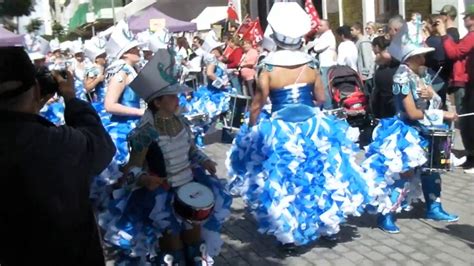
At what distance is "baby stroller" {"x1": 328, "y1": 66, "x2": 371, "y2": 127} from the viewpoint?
10336mm

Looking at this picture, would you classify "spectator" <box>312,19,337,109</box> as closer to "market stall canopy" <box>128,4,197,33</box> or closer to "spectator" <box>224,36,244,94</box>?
"spectator" <box>224,36,244,94</box>

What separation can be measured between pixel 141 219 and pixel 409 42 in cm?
302

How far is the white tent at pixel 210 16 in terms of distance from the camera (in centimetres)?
2105

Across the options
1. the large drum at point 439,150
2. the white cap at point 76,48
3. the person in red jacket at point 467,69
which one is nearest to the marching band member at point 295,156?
the large drum at point 439,150

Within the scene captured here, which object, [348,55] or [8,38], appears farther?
[348,55]

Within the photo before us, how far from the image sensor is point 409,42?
247 inches

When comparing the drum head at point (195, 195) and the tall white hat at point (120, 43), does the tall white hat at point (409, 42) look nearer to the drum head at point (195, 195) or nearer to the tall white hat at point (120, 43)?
the tall white hat at point (120, 43)

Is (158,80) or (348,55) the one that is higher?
(158,80)

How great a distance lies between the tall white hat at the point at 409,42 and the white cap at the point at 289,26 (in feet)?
2.97

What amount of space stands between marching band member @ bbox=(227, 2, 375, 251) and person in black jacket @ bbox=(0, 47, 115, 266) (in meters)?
3.04

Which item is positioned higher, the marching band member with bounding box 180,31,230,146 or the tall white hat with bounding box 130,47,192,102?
the tall white hat with bounding box 130,47,192,102

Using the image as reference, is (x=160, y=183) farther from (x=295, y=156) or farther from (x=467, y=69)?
(x=467, y=69)

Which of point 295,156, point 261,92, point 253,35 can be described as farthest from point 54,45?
point 295,156

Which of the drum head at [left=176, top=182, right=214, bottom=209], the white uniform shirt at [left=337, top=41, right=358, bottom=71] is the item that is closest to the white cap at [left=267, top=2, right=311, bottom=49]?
the drum head at [left=176, top=182, right=214, bottom=209]
